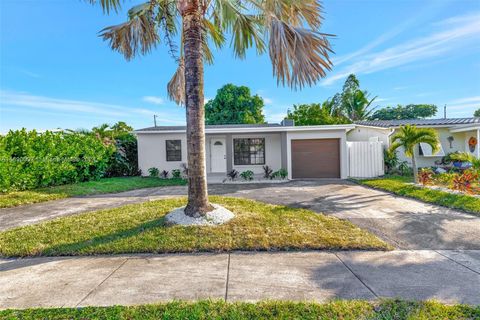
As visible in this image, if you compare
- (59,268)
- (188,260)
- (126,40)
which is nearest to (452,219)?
(188,260)

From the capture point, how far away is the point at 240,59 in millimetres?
7180

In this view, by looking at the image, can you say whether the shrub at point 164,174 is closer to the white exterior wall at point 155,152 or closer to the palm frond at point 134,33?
the white exterior wall at point 155,152

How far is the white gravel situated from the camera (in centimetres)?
492

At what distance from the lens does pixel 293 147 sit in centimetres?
1304

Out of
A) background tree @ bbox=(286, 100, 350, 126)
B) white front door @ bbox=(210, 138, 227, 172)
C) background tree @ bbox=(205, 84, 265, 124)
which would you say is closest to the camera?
white front door @ bbox=(210, 138, 227, 172)

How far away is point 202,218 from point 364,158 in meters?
11.0

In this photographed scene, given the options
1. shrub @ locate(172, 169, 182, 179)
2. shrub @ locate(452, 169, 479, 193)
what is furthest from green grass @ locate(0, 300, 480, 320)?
shrub @ locate(172, 169, 182, 179)

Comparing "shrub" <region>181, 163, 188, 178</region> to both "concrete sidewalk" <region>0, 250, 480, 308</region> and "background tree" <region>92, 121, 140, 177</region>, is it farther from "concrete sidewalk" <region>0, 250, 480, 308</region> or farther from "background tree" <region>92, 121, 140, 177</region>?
"concrete sidewalk" <region>0, 250, 480, 308</region>

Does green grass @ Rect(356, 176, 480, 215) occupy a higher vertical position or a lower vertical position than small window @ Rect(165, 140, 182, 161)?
lower

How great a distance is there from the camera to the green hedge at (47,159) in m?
8.54

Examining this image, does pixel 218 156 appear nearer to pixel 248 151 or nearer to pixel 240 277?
pixel 248 151

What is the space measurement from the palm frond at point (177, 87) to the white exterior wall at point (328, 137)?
269 inches

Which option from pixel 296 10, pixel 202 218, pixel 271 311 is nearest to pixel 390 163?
pixel 296 10

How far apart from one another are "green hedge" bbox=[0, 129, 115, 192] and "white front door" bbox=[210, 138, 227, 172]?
6134 millimetres
